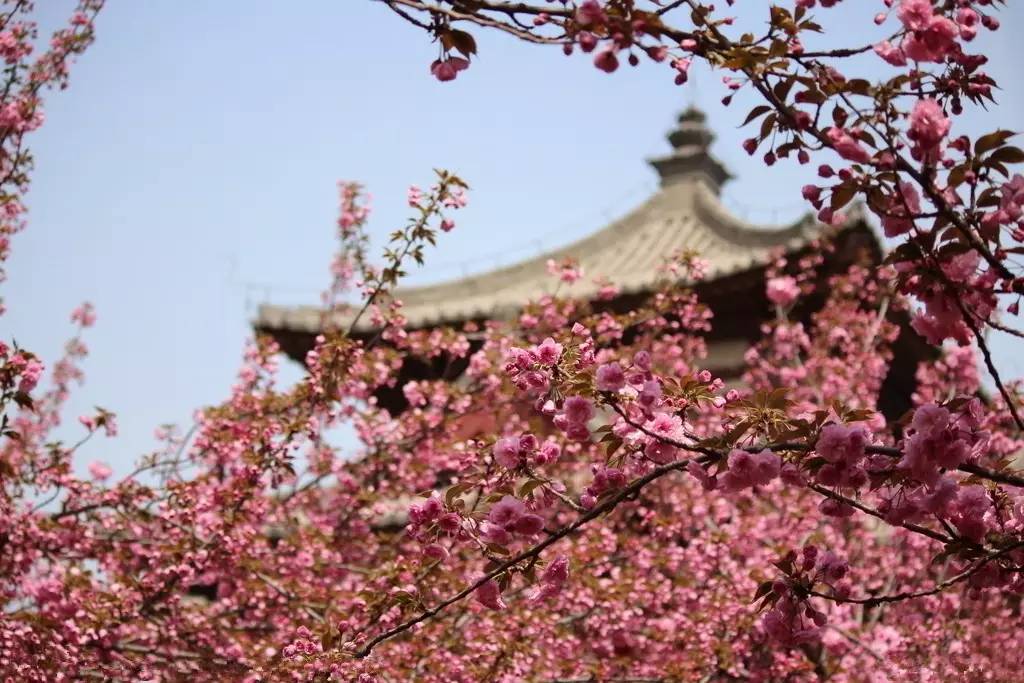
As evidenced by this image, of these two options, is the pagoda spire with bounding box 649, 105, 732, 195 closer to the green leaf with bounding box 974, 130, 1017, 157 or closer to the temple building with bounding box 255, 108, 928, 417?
the temple building with bounding box 255, 108, 928, 417

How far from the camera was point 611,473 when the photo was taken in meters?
3.53

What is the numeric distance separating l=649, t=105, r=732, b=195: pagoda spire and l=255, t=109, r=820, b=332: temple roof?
0.02 metres

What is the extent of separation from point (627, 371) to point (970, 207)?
1.14 m

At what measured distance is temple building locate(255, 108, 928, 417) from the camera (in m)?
12.6

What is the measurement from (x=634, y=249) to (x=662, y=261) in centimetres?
280

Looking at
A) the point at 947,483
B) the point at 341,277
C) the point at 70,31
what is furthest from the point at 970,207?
the point at 341,277

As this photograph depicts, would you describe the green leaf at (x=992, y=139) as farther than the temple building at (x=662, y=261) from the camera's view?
No

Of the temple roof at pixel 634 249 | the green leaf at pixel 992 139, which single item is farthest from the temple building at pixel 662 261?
the green leaf at pixel 992 139

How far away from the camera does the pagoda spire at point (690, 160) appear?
62.7 ft

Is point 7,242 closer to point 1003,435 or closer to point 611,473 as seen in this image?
point 611,473

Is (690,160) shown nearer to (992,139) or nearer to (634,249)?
(634,249)

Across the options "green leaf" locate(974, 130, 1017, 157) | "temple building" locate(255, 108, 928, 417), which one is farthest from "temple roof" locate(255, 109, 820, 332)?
"green leaf" locate(974, 130, 1017, 157)

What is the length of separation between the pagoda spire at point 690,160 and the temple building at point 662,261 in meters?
0.02

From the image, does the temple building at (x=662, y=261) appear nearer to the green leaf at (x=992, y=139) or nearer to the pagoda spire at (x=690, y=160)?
the pagoda spire at (x=690, y=160)
